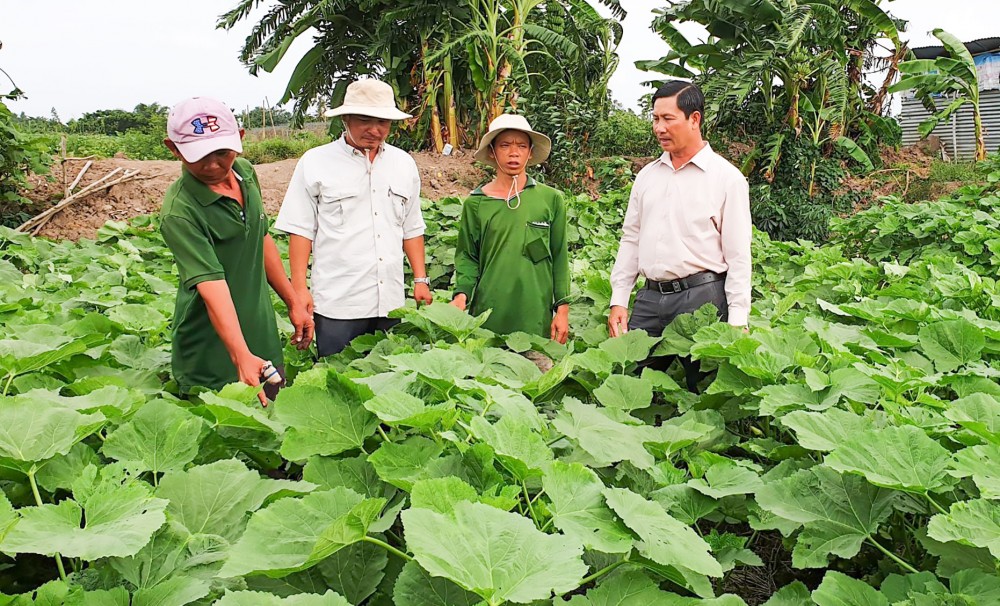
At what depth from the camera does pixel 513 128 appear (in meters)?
3.71

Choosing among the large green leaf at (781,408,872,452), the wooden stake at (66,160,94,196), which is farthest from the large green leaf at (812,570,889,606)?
the wooden stake at (66,160,94,196)

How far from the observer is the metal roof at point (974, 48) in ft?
67.2

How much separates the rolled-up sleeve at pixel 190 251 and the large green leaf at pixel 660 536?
1.67 metres

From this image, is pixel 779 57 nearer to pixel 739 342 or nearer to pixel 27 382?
pixel 739 342

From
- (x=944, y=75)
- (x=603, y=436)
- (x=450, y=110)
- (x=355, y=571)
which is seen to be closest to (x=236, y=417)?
(x=355, y=571)

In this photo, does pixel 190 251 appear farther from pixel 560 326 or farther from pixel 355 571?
pixel 560 326

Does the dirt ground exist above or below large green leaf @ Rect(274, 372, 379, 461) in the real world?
above

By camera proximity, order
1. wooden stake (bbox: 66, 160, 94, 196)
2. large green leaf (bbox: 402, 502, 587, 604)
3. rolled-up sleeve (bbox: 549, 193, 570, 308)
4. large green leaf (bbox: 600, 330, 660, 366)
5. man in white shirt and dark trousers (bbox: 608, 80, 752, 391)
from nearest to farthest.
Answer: large green leaf (bbox: 402, 502, 587, 604) → large green leaf (bbox: 600, 330, 660, 366) → man in white shirt and dark trousers (bbox: 608, 80, 752, 391) → rolled-up sleeve (bbox: 549, 193, 570, 308) → wooden stake (bbox: 66, 160, 94, 196)

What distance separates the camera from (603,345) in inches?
103

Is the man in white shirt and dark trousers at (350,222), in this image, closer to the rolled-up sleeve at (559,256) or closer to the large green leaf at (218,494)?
the rolled-up sleeve at (559,256)

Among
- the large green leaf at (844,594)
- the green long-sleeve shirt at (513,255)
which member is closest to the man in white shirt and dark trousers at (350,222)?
the green long-sleeve shirt at (513,255)

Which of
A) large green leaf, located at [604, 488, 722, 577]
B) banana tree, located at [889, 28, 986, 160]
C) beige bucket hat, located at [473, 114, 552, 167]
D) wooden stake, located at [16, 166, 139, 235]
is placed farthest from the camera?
banana tree, located at [889, 28, 986, 160]

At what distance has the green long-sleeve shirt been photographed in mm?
3832

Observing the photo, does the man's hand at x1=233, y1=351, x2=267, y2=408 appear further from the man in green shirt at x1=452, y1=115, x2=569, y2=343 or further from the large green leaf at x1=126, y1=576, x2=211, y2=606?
Result: the man in green shirt at x1=452, y1=115, x2=569, y2=343
